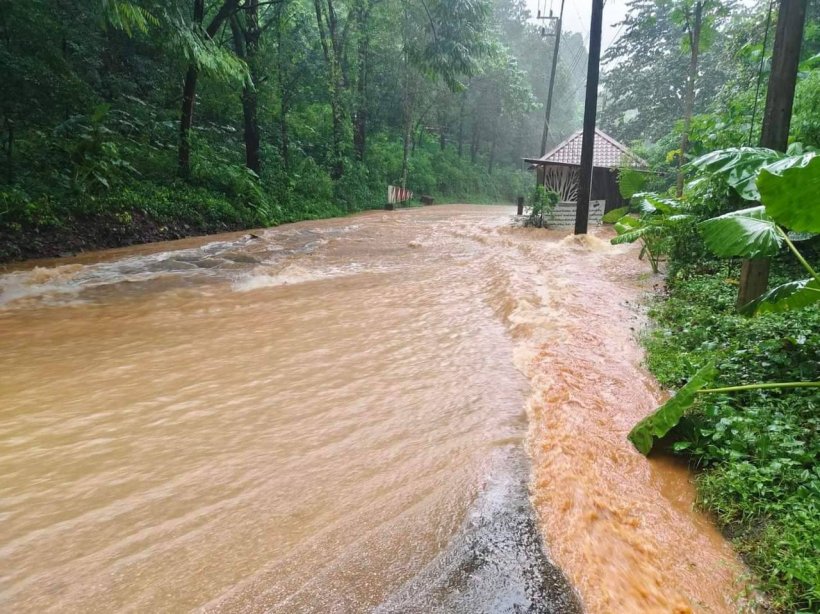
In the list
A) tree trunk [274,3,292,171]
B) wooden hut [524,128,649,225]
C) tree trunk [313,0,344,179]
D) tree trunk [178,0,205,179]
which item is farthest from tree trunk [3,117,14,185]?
wooden hut [524,128,649,225]

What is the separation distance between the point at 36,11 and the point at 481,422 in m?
12.7

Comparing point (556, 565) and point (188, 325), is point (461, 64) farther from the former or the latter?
point (556, 565)

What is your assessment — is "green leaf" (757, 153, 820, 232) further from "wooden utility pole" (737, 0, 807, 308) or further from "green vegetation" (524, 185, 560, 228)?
"green vegetation" (524, 185, 560, 228)

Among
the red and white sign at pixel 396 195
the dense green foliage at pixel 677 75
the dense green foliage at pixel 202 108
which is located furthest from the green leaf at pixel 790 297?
the red and white sign at pixel 396 195

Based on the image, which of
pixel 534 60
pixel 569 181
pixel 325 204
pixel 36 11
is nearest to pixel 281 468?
pixel 36 11

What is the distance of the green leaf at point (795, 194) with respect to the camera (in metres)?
2.50

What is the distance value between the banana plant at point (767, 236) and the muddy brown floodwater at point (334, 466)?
0.37 meters

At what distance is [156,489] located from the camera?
2.50 meters

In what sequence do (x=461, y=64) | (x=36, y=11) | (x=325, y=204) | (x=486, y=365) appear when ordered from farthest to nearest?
(x=325, y=204), (x=461, y=64), (x=36, y=11), (x=486, y=365)

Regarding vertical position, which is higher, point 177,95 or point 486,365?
point 177,95

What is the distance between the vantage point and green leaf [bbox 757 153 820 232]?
98.6 inches

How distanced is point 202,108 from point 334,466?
17.6 meters

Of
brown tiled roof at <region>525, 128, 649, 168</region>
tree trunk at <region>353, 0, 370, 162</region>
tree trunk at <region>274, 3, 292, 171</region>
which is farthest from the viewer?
tree trunk at <region>353, 0, 370, 162</region>

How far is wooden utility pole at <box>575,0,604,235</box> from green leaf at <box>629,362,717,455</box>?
32.6 ft
